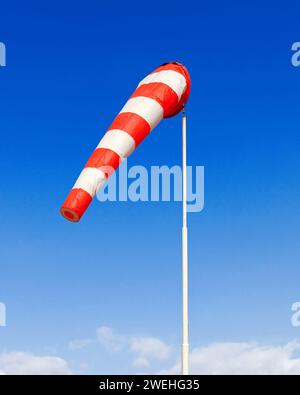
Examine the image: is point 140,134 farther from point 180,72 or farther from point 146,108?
point 180,72

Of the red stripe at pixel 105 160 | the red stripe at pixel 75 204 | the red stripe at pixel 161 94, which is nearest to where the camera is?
the red stripe at pixel 75 204

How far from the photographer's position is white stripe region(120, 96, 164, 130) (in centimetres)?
1238

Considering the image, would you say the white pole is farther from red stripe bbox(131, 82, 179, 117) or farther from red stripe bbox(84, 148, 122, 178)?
red stripe bbox(84, 148, 122, 178)

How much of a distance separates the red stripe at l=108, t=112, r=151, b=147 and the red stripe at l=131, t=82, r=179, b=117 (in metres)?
0.58

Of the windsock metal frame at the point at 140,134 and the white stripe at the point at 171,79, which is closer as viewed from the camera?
the windsock metal frame at the point at 140,134

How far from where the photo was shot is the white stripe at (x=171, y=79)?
1283 cm

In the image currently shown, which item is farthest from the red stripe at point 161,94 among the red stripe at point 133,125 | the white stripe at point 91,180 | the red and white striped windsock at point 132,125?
the white stripe at point 91,180

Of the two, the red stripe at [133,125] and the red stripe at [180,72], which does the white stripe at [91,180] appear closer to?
the red stripe at [133,125]

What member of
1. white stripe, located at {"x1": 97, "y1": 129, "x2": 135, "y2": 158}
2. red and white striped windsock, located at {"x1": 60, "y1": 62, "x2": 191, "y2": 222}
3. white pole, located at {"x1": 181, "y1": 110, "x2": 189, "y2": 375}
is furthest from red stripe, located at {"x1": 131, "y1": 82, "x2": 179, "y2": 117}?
white stripe, located at {"x1": 97, "y1": 129, "x2": 135, "y2": 158}

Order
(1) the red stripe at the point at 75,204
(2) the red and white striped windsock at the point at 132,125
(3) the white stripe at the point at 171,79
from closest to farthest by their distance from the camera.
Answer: (1) the red stripe at the point at 75,204, (2) the red and white striped windsock at the point at 132,125, (3) the white stripe at the point at 171,79
